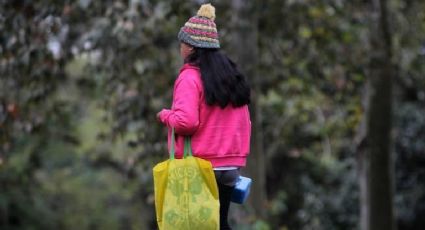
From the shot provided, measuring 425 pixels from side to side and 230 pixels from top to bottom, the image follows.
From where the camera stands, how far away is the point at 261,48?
1184cm

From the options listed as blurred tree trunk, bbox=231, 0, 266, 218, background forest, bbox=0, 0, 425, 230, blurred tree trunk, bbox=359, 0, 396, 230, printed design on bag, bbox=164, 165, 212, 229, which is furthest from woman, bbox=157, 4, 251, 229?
blurred tree trunk, bbox=359, 0, 396, 230

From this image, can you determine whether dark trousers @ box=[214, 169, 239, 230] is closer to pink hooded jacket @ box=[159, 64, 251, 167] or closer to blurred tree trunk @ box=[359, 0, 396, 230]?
pink hooded jacket @ box=[159, 64, 251, 167]

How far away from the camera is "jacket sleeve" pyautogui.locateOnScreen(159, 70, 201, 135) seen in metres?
3.83

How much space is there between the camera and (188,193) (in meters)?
3.91

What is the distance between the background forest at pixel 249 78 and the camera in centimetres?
831

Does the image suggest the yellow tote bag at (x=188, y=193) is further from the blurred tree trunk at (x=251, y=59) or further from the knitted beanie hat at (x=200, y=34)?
the blurred tree trunk at (x=251, y=59)

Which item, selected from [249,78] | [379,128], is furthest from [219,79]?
[379,128]

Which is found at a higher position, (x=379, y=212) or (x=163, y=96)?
(x=163, y=96)

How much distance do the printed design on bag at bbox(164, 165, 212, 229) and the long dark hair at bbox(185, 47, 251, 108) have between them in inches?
14.3

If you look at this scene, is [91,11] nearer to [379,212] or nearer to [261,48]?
[261,48]

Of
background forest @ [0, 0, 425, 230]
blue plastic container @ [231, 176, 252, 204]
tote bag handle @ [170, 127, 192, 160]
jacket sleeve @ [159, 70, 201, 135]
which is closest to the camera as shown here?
jacket sleeve @ [159, 70, 201, 135]

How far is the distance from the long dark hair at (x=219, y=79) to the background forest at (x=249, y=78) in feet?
9.97

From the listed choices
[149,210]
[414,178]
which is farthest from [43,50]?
[149,210]

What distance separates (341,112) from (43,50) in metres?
5.48
